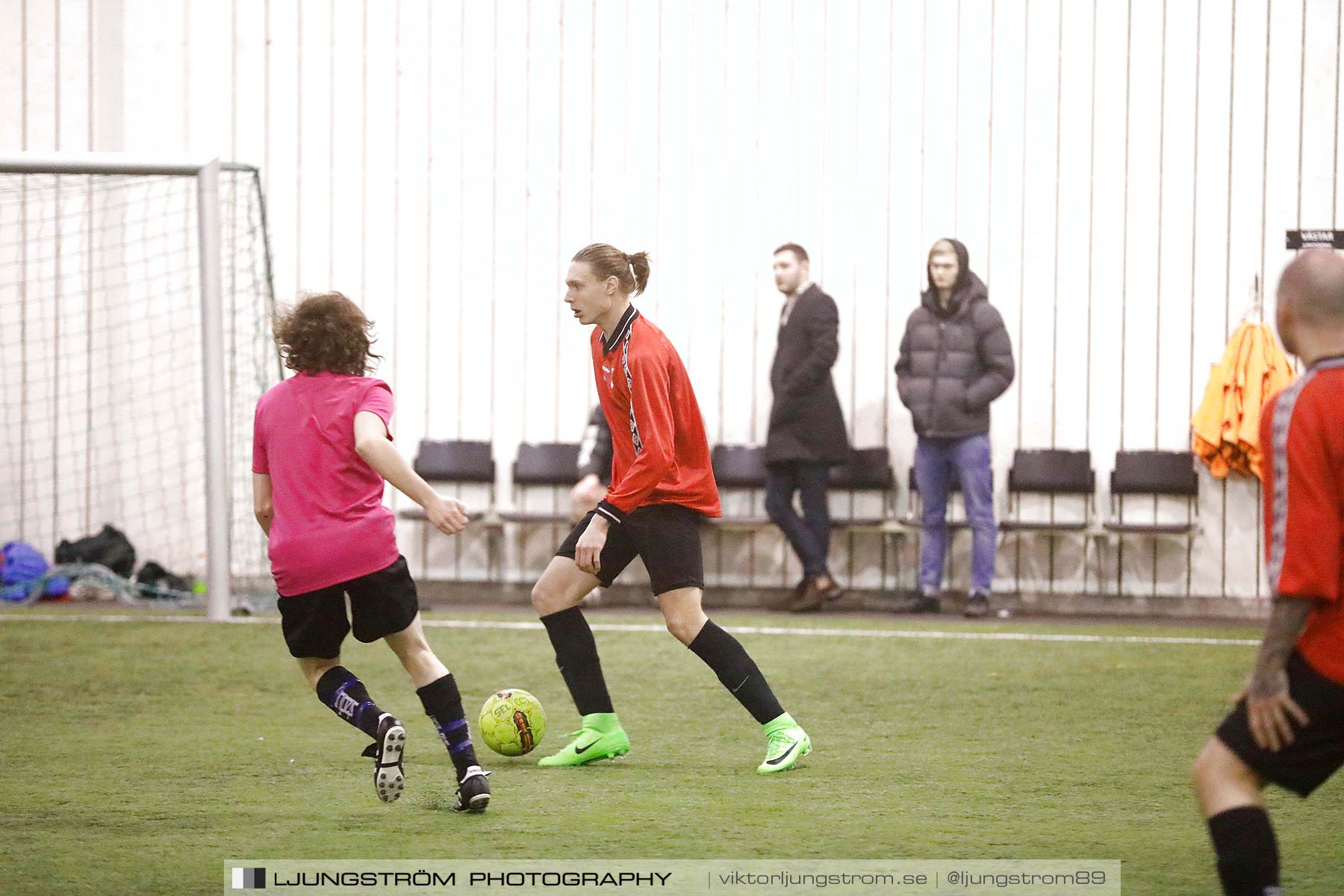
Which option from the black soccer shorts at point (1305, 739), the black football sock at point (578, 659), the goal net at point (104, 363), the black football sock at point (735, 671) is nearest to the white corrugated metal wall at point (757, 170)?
the goal net at point (104, 363)

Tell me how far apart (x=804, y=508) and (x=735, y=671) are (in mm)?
5151

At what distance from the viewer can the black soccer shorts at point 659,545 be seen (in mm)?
4816

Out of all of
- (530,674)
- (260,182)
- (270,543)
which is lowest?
(530,674)

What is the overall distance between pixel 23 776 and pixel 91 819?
800 mm

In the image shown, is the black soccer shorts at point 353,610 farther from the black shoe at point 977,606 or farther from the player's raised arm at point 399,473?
the black shoe at point 977,606

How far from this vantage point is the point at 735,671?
15.9ft

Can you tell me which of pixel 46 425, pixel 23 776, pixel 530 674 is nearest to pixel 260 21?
pixel 46 425

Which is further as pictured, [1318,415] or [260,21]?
[260,21]

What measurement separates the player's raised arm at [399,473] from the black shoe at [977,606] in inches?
248

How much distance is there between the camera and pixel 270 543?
416 centimetres

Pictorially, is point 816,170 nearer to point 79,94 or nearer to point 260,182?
point 260,182

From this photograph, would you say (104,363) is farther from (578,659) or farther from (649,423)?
(649,423)

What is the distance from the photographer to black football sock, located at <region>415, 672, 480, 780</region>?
4.19m

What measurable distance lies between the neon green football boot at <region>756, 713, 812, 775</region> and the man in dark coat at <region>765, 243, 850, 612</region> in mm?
5035
